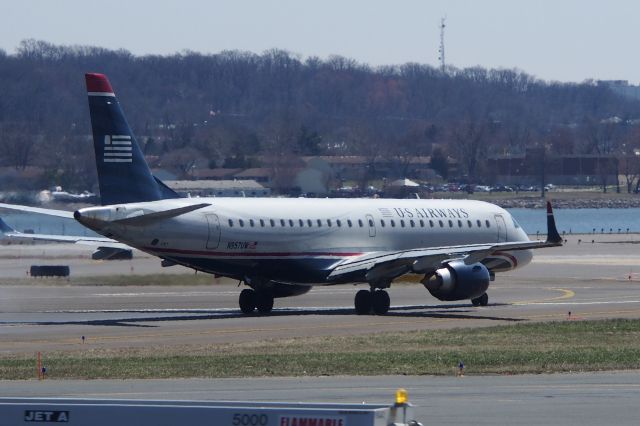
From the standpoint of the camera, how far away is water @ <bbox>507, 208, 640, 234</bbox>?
431 ft

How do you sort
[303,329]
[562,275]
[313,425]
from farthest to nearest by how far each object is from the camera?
1. [562,275]
2. [303,329]
3. [313,425]

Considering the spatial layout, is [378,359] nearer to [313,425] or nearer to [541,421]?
[541,421]

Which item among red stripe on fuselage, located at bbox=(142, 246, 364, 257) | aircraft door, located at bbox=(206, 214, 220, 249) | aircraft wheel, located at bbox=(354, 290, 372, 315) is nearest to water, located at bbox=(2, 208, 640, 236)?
red stripe on fuselage, located at bbox=(142, 246, 364, 257)

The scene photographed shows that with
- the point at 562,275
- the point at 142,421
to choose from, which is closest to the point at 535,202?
the point at 562,275

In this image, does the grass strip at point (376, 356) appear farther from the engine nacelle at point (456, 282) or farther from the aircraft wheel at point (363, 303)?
the aircraft wheel at point (363, 303)

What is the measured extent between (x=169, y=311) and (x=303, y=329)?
8.70 meters

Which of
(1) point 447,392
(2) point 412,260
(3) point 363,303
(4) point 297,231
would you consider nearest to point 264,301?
(4) point 297,231

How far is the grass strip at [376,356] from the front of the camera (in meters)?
25.2

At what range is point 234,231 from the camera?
39.6 meters

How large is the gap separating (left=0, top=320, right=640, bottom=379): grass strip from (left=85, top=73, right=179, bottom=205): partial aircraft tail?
864 centimetres

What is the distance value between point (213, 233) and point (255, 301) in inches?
142

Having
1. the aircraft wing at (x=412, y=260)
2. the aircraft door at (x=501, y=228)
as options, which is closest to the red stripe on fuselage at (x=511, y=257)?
the aircraft door at (x=501, y=228)

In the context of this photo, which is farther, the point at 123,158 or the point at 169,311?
the point at 169,311

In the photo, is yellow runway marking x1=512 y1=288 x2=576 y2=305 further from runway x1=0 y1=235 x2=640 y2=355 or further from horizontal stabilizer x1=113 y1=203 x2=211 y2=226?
horizontal stabilizer x1=113 y1=203 x2=211 y2=226
